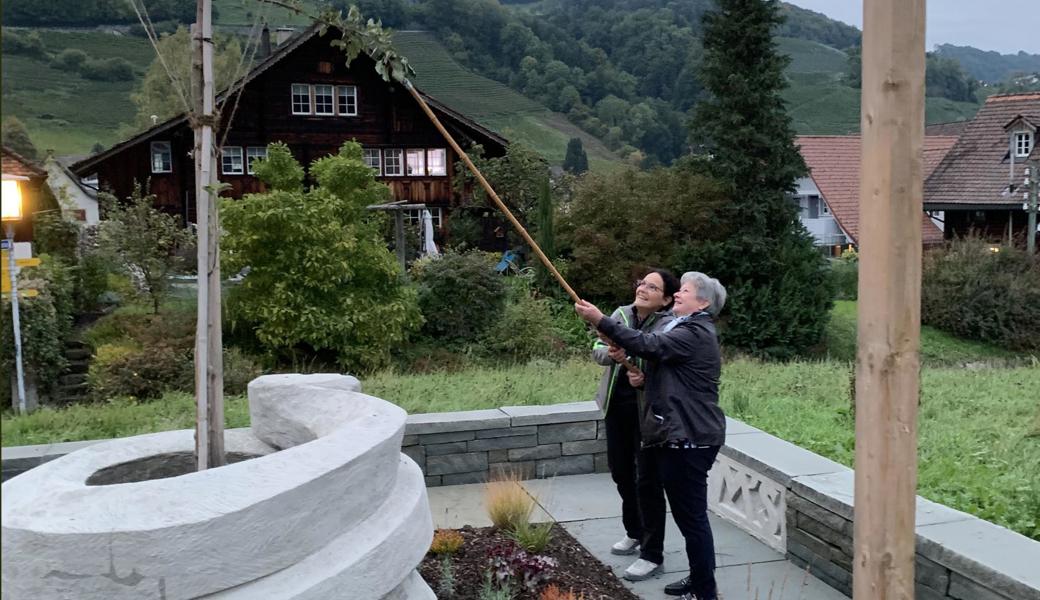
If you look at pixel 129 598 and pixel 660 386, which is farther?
pixel 660 386

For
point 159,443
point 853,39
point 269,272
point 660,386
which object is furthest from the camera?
point 853,39

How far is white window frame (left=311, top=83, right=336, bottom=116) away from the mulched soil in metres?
22.5

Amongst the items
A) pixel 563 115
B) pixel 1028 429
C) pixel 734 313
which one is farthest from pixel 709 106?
pixel 563 115

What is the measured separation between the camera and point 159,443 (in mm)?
3766

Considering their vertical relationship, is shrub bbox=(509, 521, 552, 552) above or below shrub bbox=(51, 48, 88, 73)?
below

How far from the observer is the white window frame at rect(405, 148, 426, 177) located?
2667cm

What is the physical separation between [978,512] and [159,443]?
3.83 m

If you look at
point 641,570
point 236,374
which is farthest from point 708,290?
point 236,374

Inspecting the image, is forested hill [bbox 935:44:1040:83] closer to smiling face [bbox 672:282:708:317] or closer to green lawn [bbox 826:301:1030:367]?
green lawn [bbox 826:301:1030:367]

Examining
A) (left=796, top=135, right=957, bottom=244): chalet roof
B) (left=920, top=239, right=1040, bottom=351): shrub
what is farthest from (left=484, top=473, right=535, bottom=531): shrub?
(left=796, top=135, right=957, bottom=244): chalet roof

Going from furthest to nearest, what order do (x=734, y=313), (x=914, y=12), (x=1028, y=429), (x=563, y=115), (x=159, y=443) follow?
(x=563, y=115), (x=734, y=313), (x=1028, y=429), (x=159, y=443), (x=914, y=12)

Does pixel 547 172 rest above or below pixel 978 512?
above

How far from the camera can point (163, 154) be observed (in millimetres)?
25062

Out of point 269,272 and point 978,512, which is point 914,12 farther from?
point 269,272
